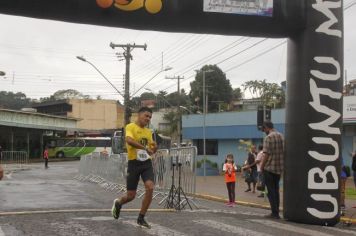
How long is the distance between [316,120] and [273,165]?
1174 mm

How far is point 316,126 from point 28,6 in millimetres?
5147

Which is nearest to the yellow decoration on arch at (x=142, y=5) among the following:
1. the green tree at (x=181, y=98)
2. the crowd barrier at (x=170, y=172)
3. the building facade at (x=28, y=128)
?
the crowd barrier at (x=170, y=172)

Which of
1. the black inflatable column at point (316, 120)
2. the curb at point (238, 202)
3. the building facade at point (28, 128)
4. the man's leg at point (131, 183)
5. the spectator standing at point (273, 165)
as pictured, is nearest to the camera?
the man's leg at point (131, 183)

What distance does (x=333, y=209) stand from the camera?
31.0ft

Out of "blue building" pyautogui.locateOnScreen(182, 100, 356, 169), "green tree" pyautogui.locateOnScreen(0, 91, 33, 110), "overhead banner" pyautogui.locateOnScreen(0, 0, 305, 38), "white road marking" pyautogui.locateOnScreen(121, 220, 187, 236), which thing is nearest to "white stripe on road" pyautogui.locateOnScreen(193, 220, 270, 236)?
"white road marking" pyautogui.locateOnScreen(121, 220, 187, 236)

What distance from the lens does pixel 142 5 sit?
9078 mm

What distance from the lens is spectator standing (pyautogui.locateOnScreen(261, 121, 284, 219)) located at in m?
10.0

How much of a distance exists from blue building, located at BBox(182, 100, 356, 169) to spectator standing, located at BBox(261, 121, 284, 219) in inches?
978

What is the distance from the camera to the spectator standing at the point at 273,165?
33.0 feet

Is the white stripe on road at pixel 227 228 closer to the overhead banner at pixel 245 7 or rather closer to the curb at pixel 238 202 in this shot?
the overhead banner at pixel 245 7

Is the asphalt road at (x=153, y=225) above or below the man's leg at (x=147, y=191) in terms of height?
below

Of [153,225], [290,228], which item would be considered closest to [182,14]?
[153,225]

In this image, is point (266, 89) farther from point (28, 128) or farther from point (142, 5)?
point (142, 5)

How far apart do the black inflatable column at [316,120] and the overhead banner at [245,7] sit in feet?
2.26
